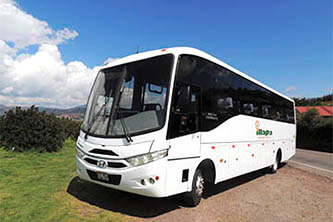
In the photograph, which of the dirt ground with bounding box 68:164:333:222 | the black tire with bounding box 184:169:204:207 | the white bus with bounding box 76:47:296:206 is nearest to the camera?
the white bus with bounding box 76:47:296:206

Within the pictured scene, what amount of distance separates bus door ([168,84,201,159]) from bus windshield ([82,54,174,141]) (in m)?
0.28

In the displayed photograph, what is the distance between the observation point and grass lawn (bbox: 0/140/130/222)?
4.25 metres

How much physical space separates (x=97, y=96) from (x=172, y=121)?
2.16 metres

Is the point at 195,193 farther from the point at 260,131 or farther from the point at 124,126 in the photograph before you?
the point at 260,131

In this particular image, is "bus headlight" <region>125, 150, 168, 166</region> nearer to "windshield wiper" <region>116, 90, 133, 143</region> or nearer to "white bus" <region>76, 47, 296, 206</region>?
"white bus" <region>76, 47, 296, 206</region>

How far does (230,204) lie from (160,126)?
303 cm

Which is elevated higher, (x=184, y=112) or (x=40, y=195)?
(x=184, y=112)

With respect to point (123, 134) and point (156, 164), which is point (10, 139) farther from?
point (156, 164)

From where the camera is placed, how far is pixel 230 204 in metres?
5.64

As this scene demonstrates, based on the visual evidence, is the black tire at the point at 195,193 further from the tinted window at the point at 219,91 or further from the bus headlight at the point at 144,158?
the bus headlight at the point at 144,158

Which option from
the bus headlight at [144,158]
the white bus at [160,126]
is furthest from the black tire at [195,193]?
the bus headlight at [144,158]

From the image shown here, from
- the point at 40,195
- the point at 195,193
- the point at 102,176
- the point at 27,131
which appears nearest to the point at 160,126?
the point at 102,176

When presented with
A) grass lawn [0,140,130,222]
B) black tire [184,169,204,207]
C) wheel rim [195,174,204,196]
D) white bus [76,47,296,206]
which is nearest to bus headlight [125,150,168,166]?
white bus [76,47,296,206]

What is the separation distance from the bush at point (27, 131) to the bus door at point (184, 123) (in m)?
7.94
